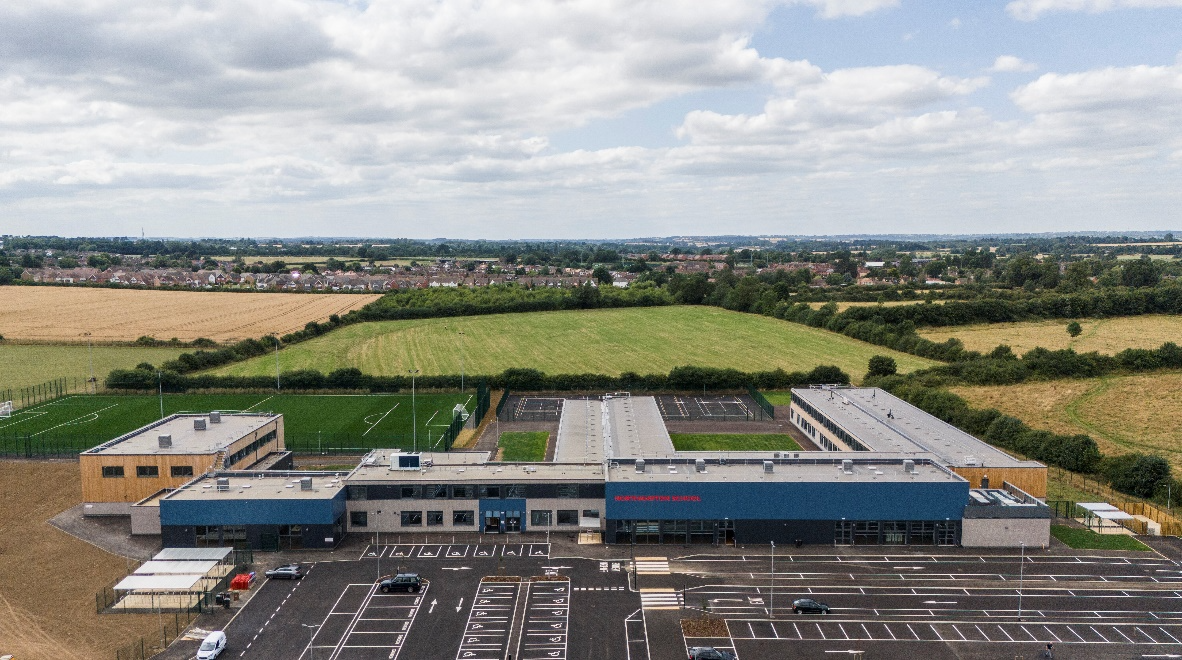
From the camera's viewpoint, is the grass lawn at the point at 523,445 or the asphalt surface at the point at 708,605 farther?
the grass lawn at the point at 523,445

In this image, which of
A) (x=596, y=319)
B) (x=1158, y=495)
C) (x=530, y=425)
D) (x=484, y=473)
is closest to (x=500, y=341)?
(x=596, y=319)

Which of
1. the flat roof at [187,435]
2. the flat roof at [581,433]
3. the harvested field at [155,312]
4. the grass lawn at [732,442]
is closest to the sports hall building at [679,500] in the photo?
the flat roof at [581,433]

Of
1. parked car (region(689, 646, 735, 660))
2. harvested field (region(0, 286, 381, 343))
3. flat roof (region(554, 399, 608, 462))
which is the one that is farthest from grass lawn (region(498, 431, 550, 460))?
harvested field (region(0, 286, 381, 343))

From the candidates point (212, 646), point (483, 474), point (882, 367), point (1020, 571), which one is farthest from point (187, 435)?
point (882, 367)

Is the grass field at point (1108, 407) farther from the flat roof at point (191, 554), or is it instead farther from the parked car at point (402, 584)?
the flat roof at point (191, 554)

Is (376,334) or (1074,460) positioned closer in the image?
(1074,460)

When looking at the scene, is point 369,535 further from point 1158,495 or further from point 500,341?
point 500,341

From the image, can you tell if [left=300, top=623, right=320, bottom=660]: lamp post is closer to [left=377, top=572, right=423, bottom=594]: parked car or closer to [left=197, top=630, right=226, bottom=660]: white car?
[left=197, top=630, right=226, bottom=660]: white car
